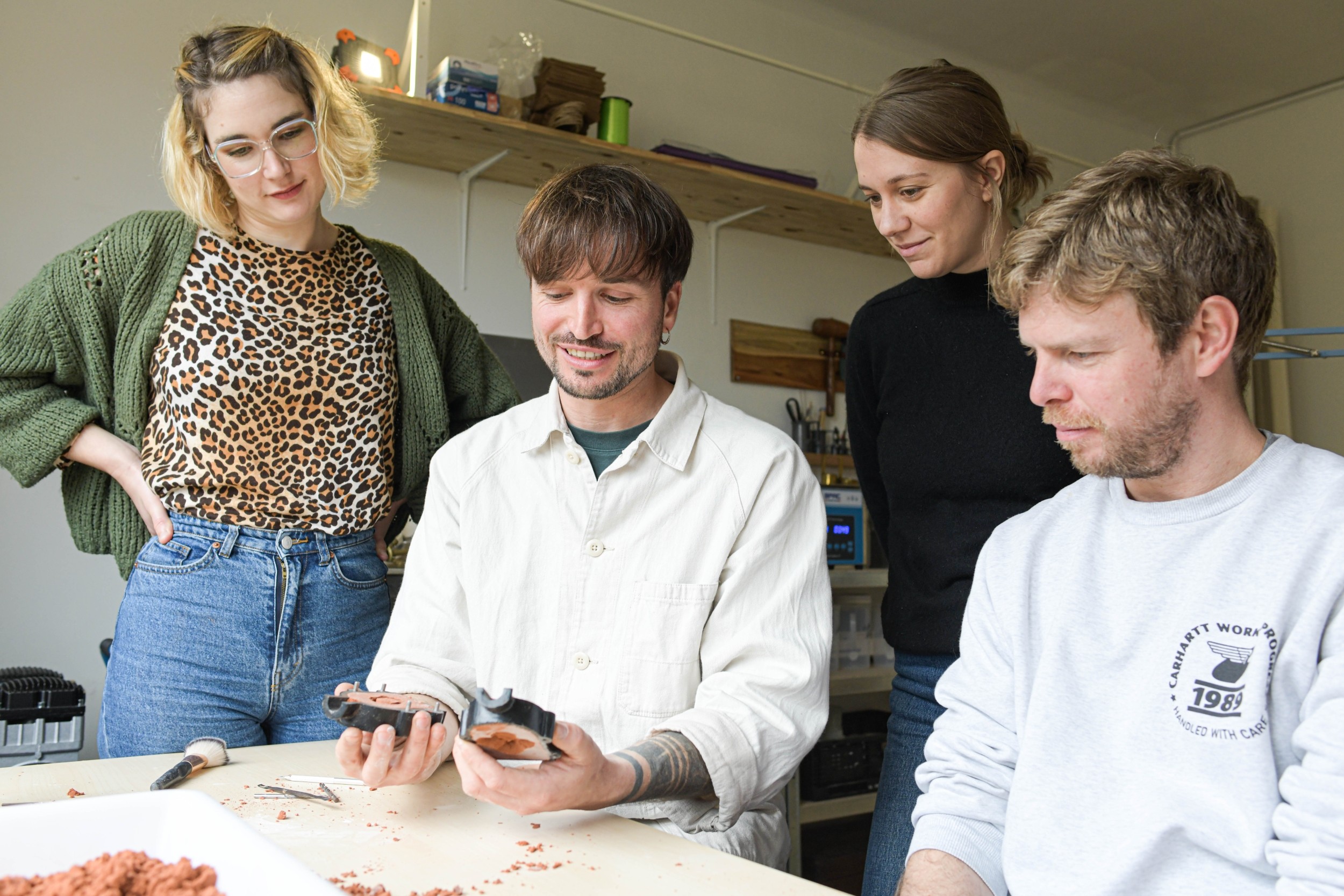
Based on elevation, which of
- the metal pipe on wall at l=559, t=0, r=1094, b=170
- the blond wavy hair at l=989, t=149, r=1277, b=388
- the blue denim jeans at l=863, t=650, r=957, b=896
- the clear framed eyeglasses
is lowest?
the blue denim jeans at l=863, t=650, r=957, b=896

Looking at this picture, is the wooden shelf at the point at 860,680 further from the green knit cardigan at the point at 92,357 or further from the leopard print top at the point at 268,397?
the green knit cardigan at the point at 92,357

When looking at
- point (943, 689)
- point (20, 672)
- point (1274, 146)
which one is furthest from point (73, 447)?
point (1274, 146)

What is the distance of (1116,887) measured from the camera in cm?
93

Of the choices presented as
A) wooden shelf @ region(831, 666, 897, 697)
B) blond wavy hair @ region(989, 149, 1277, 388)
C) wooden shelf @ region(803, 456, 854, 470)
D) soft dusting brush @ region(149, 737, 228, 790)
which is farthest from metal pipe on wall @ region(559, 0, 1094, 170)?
soft dusting brush @ region(149, 737, 228, 790)

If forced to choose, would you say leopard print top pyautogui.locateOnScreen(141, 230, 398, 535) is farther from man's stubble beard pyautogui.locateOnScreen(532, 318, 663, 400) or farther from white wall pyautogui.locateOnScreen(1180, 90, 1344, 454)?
white wall pyautogui.locateOnScreen(1180, 90, 1344, 454)

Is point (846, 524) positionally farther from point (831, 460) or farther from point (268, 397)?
point (268, 397)

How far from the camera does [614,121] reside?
3428mm

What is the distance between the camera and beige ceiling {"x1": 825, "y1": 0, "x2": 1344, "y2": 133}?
4.15m

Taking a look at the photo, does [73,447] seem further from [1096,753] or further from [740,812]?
[1096,753]

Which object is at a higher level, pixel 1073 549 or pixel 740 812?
pixel 1073 549

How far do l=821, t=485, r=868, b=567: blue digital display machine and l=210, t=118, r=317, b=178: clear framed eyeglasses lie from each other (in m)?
2.51

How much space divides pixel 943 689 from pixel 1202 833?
13.4 inches

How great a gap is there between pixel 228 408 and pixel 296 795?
2.29ft

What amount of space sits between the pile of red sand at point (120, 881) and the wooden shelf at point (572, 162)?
233 centimetres
